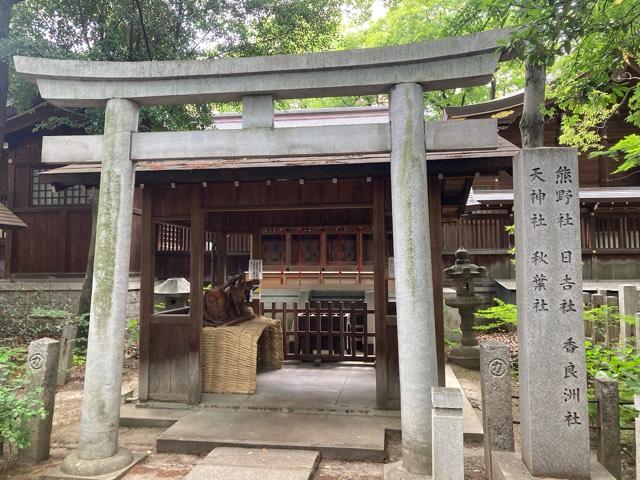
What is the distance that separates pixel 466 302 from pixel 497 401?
6.39 metres

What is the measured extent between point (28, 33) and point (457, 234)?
48.3 feet

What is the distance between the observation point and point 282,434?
546 centimetres

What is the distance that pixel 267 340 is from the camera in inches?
345

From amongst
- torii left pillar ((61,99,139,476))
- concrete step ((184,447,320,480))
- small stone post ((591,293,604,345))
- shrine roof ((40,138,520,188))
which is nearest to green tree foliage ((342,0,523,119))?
small stone post ((591,293,604,345))

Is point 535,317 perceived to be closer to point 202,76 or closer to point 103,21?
point 202,76

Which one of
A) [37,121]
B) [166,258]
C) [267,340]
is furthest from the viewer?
[166,258]

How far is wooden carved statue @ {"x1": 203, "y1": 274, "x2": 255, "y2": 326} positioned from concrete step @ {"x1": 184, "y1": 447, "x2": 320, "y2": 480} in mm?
2630

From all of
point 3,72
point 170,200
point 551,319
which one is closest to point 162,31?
point 3,72

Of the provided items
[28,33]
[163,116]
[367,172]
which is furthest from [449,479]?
[28,33]

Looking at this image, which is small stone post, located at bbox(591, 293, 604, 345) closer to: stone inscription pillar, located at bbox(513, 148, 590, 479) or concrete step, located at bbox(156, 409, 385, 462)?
concrete step, located at bbox(156, 409, 385, 462)

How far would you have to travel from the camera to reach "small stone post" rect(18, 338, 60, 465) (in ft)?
16.1

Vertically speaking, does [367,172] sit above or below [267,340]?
above

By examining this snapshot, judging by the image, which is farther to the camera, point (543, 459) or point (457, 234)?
point (457, 234)

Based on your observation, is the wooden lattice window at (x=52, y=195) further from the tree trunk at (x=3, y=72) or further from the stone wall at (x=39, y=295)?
the tree trunk at (x=3, y=72)
